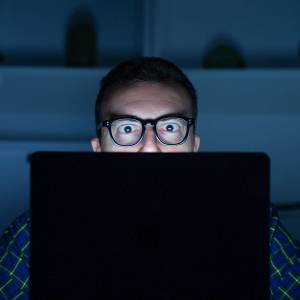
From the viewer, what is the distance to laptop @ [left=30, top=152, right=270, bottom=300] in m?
0.51

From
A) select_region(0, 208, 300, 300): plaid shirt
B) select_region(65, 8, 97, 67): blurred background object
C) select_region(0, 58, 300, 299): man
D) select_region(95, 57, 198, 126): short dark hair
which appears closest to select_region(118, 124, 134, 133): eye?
select_region(0, 58, 300, 299): man

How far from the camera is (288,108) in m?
1.84

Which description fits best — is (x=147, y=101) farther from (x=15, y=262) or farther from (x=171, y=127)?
(x=15, y=262)

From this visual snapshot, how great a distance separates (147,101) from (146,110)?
28 mm

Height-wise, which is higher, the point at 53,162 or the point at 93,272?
the point at 53,162

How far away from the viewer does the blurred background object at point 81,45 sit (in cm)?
177

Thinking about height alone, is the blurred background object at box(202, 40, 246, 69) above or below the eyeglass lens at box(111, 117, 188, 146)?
above

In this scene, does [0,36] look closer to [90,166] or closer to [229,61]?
[229,61]

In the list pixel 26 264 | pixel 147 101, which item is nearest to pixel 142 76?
pixel 147 101

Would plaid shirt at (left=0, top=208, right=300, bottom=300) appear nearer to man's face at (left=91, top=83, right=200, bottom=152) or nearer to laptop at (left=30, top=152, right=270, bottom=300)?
man's face at (left=91, top=83, right=200, bottom=152)

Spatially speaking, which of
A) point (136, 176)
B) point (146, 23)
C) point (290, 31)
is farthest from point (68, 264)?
point (290, 31)

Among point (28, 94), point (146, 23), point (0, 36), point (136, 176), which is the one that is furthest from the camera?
point (0, 36)

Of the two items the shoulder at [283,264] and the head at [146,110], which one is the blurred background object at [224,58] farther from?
the shoulder at [283,264]

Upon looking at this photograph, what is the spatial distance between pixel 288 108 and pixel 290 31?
0.33 meters
